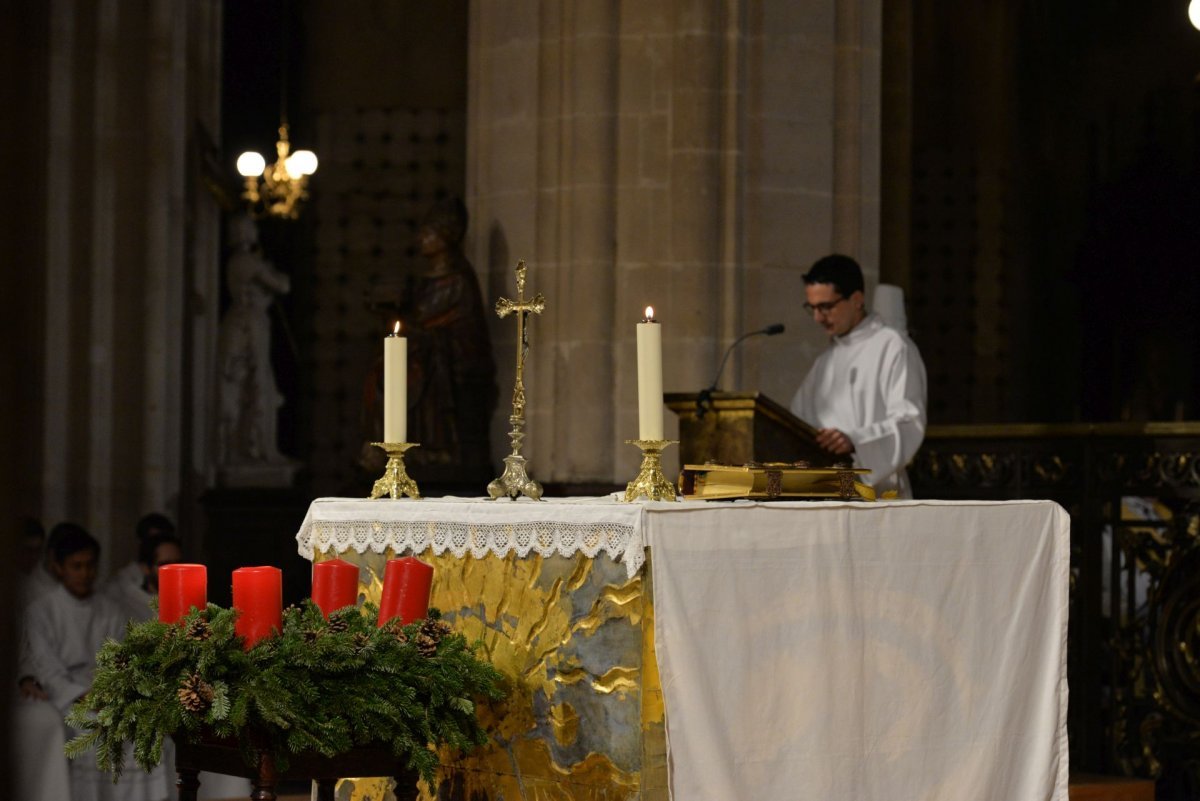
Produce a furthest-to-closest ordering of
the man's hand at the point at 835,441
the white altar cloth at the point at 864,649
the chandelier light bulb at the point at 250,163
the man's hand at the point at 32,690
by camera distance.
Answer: the chandelier light bulb at the point at 250,163
the man's hand at the point at 32,690
the man's hand at the point at 835,441
the white altar cloth at the point at 864,649

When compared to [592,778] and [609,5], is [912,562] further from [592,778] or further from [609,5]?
[609,5]

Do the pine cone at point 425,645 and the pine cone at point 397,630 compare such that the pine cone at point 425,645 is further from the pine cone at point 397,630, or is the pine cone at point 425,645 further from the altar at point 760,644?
the altar at point 760,644

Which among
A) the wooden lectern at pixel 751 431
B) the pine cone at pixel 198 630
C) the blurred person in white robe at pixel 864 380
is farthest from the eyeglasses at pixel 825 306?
the pine cone at pixel 198 630

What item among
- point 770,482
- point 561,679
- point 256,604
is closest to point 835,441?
point 770,482

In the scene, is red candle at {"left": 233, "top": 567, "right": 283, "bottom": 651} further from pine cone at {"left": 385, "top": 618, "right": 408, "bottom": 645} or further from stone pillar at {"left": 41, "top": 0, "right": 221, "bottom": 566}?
stone pillar at {"left": 41, "top": 0, "right": 221, "bottom": 566}

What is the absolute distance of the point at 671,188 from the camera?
8773mm

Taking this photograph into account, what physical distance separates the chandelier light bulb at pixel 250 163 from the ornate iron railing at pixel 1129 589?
5.90 m

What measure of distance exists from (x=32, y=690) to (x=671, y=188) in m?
3.81

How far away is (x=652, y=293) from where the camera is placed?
8750 mm

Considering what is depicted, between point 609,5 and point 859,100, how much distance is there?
4.53 ft

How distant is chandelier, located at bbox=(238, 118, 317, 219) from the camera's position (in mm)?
12273

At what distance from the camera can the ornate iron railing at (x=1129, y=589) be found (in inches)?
308

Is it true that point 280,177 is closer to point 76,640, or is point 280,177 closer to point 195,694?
point 76,640

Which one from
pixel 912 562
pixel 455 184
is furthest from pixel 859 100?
pixel 912 562
